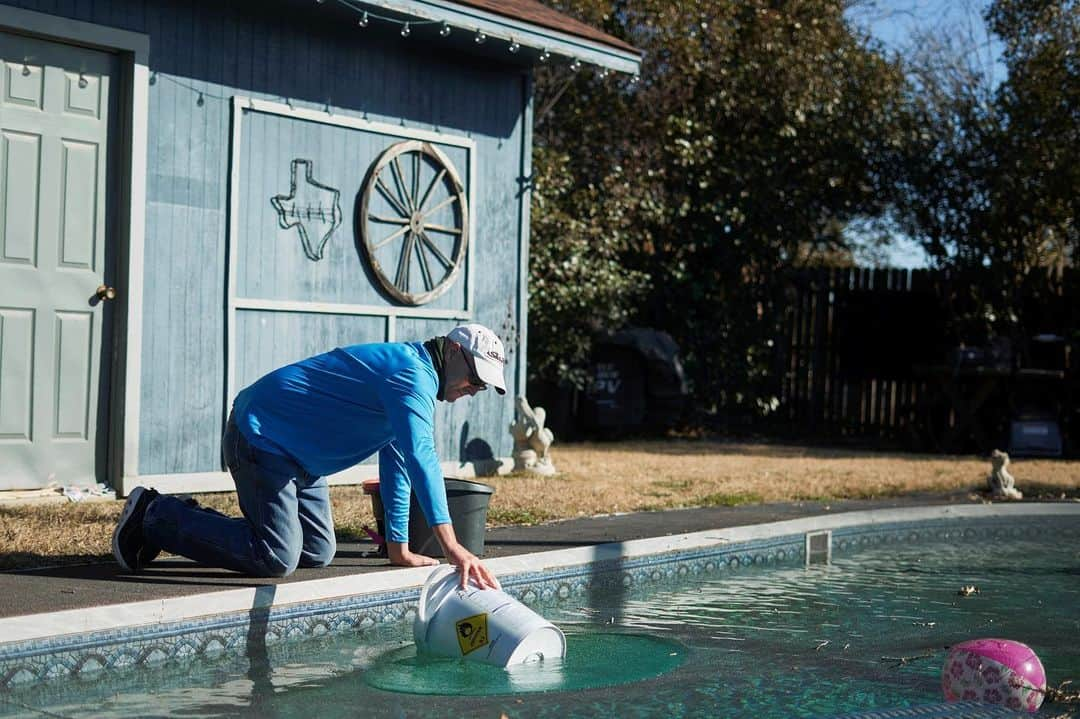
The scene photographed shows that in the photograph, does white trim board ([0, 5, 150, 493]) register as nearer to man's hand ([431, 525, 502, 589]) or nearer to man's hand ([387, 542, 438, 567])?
man's hand ([387, 542, 438, 567])

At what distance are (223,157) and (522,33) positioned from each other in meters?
2.52

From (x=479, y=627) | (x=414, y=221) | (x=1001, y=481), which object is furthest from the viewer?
(x=1001, y=481)

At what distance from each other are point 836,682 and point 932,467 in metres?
8.26

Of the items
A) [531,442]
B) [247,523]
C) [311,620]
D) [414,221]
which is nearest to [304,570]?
[247,523]

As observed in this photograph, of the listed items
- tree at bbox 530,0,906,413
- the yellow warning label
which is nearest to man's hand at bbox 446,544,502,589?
the yellow warning label

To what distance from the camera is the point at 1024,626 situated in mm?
5859

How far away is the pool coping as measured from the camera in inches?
173

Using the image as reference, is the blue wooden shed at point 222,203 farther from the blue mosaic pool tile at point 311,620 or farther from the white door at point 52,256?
the blue mosaic pool tile at point 311,620

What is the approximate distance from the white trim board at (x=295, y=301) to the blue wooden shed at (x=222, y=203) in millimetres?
15

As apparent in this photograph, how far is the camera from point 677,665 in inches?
194

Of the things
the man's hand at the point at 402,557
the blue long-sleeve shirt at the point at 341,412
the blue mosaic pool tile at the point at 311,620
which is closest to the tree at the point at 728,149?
the blue mosaic pool tile at the point at 311,620

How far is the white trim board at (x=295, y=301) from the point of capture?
8633mm

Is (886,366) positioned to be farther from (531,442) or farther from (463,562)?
(463,562)

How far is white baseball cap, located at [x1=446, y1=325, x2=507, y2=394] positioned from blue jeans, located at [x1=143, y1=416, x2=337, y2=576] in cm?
96
